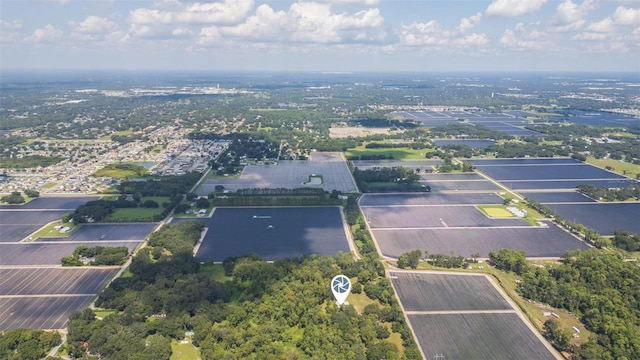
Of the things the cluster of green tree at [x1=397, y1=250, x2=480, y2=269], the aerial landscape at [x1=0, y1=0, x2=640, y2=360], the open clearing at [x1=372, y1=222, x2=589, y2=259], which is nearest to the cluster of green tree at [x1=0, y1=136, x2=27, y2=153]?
the aerial landscape at [x1=0, y1=0, x2=640, y2=360]

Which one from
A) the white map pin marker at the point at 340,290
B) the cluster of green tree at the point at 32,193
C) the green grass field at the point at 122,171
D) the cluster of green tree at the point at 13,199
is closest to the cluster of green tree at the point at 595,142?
the white map pin marker at the point at 340,290

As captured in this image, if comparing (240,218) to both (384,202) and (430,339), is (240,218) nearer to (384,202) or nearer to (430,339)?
(384,202)

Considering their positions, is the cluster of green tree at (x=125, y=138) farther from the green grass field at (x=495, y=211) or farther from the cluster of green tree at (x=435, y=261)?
the green grass field at (x=495, y=211)

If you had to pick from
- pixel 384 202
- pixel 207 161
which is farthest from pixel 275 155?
pixel 384 202

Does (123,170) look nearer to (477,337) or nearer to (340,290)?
(340,290)

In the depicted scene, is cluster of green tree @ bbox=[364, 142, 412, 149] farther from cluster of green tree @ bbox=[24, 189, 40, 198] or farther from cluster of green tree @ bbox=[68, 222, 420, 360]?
cluster of green tree @ bbox=[24, 189, 40, 198]

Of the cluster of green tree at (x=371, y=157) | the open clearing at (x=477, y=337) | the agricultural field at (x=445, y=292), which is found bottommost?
the open clearing at (x=477, y=337)
